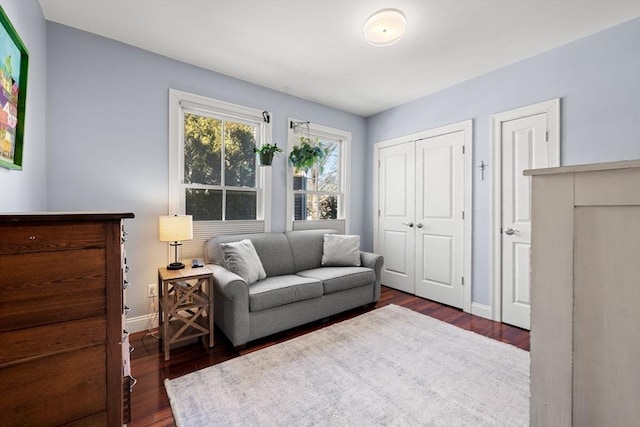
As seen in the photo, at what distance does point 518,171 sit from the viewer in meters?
2.75

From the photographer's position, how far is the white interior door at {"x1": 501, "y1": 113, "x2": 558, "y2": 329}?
104 inches

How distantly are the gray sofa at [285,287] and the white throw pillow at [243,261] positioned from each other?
7 centimetres

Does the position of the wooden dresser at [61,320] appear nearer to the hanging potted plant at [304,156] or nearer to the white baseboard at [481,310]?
the hanging potted plant at [304,156]

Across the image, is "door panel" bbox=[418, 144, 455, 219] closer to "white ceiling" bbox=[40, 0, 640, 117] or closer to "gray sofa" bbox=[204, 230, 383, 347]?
"white ceiling" bbox=[40, 0, 640, 117]

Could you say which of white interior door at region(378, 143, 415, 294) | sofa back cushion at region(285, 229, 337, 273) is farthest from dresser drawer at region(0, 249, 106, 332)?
white interior door at region(378, 143, 415, 294)

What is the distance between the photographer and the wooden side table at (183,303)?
211cm

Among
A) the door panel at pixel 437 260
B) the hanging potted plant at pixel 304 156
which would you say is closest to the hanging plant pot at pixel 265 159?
the hanging potted plant at pixel 304 156

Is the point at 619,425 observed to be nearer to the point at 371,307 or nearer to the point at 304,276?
the point at 304,276

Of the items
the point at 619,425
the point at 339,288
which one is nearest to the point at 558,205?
the point at 619,425

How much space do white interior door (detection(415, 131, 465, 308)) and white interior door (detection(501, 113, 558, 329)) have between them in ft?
1.44

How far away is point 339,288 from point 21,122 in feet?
8.46

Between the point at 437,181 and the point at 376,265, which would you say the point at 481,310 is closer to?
the point at 376,265

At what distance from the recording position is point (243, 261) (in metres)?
2.47

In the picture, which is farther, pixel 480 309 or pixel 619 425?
pixel 480 309
